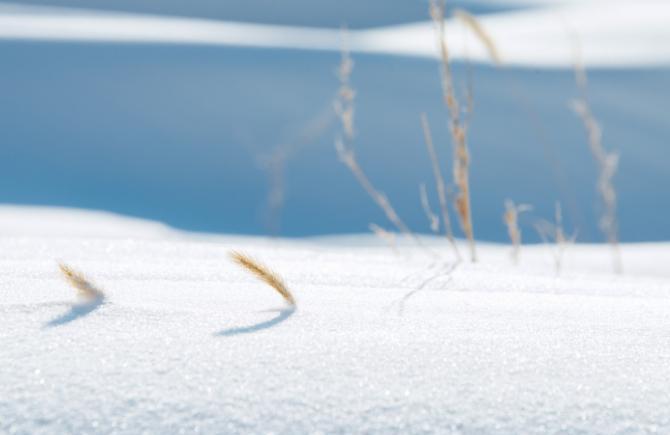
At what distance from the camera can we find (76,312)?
964mm

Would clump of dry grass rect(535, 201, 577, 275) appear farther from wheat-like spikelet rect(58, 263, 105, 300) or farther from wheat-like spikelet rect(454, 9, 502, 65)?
wheat-like spikelet rect(58, 263, 105, 300)

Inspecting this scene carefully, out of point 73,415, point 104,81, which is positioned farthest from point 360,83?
point 73,415

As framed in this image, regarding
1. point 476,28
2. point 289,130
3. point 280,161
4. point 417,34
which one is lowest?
point 280,161

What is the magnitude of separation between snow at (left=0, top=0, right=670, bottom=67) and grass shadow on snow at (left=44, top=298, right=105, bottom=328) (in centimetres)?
384

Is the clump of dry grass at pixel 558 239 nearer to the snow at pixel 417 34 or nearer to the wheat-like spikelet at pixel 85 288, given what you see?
the wheat-like spikelet at pixel 85 288

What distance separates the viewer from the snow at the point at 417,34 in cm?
516

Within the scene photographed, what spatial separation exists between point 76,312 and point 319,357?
0.84 feet

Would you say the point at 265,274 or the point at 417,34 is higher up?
the point at 417,34

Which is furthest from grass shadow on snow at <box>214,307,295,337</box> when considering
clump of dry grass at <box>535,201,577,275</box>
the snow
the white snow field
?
the snow

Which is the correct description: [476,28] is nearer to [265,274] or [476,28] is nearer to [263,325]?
[265,274]

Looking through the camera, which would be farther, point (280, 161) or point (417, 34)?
point (417, 34)

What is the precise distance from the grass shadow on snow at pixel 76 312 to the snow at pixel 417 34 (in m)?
3.84

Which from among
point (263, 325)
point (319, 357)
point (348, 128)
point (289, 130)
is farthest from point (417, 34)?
point (319, 357)

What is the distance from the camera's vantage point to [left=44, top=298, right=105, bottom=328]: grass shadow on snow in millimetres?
917
